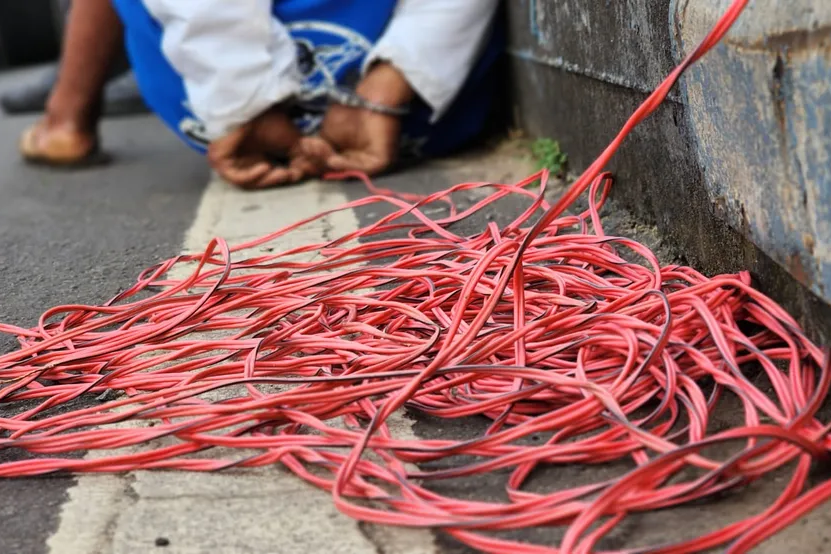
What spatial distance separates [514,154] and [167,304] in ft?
4.32

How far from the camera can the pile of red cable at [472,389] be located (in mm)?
845

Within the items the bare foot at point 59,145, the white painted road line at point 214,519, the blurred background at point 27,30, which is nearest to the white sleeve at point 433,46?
the bare foot at point 59,145

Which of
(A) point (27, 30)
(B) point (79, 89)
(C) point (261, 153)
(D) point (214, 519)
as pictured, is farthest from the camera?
(A) point (27, 30)

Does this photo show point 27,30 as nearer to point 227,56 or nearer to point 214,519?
point 227,56

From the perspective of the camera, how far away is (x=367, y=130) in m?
2.37

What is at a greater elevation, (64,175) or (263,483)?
(263,483)

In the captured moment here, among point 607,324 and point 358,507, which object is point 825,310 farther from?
point 358,507

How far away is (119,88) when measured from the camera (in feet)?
13.9

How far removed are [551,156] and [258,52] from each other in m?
0.77

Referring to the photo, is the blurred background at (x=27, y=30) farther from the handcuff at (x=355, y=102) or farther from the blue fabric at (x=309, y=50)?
the handcuff at (x=355, y=102)

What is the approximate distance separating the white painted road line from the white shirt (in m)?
1.45

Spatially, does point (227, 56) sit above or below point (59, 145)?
above

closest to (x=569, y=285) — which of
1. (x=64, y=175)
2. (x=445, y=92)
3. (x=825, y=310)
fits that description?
(x=825, y=310)

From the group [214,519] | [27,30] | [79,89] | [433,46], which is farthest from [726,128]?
[27,30]
